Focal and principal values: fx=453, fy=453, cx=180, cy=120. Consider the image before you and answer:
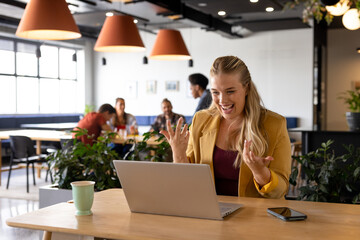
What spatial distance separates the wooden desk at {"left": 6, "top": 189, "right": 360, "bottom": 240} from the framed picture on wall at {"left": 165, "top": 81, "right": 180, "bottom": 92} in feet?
36.1

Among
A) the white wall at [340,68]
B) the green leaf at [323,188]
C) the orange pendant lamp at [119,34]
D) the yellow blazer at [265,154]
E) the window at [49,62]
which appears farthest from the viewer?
the window at [49,62]

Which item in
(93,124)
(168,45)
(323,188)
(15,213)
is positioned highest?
(168,45)

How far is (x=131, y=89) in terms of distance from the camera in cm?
1366

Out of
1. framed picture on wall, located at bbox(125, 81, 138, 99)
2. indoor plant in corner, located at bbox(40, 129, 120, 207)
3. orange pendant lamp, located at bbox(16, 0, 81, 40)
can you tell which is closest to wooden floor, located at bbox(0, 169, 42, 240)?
indoor plant in corner, located at bbox(40, 129, 120, 207)

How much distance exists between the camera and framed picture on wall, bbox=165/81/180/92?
42.0 ft

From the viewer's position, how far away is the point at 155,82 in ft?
43.3

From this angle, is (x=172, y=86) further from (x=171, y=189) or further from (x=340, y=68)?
(x=171, y=189)

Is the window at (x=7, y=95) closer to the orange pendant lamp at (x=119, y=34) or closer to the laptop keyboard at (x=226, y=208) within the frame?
the orange pendant lamp at (x=119, y=34)

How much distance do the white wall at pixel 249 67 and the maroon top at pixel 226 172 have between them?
9.43 meters

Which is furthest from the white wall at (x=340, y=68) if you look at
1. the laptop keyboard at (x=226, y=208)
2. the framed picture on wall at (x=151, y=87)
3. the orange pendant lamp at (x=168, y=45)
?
the laptop keyboard at (x=226, y=208)

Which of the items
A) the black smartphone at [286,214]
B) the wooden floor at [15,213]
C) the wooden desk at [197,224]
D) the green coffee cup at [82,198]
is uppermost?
the green coffee cup at [82,198]

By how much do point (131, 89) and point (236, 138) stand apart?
37.7 feet

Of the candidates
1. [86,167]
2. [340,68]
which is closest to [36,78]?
[340,68]

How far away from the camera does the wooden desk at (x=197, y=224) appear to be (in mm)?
1447
